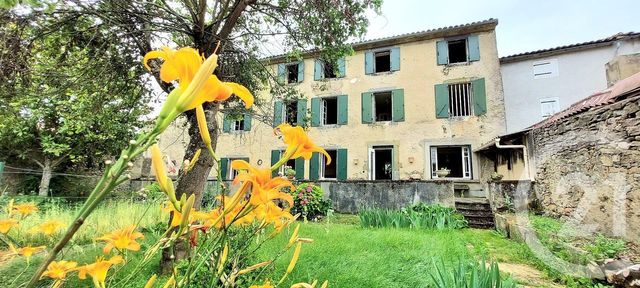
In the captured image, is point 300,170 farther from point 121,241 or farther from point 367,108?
point 121,241

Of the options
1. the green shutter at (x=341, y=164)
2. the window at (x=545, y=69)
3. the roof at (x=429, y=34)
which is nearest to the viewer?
the window at (x=545, y=69)

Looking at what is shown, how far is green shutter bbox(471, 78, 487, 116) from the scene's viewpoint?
36.4 ft

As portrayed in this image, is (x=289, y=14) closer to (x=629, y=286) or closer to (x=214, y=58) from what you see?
(x=214, y=58)

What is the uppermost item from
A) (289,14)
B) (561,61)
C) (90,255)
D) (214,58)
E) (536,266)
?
(561,61)

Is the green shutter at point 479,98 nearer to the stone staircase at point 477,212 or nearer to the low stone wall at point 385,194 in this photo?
the stone staircase at point 477,212

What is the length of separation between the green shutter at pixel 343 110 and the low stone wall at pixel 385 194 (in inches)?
157

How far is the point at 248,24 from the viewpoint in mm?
5684

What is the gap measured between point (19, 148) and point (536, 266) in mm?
14898

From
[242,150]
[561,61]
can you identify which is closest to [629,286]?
[561,61]

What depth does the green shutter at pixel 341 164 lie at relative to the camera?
12312mm

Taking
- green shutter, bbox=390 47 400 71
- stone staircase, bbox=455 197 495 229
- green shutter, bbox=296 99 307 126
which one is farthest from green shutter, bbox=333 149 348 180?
stone staircase, bbox=455 197 495 229

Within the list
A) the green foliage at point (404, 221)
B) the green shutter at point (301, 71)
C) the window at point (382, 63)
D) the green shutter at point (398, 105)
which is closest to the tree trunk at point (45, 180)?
the green shutter at point (301, 71)

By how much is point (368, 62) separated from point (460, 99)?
405cm

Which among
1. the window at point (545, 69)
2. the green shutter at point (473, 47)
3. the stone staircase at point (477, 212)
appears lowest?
the stone staircase at point (477, 212)
